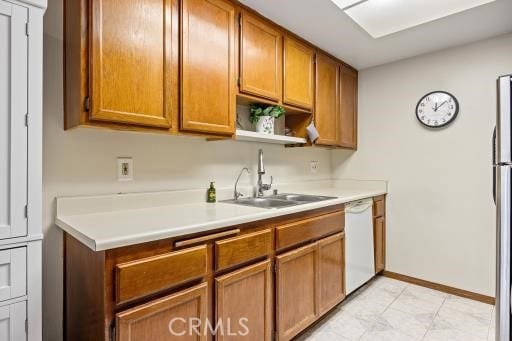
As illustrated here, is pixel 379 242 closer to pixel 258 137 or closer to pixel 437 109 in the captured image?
pixel 437 109

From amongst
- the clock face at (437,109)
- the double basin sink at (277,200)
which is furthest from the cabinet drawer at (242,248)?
the clock face at (437,109)

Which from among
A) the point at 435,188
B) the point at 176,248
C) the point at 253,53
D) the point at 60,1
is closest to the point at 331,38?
the point at 253,53

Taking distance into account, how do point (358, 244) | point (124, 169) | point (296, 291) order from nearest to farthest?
point (124, 169) → point (296, 291) → point (358, 244)

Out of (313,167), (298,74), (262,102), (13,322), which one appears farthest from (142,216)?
(313,167)

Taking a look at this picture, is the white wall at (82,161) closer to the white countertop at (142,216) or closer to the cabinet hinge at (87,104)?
the white countertop at (142,216)

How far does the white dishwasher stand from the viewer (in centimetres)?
224

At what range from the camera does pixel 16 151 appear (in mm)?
1024

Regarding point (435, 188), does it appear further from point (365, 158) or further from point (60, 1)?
point (60, 1)

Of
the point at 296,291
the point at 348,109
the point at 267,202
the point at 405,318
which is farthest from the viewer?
the point at 348,109

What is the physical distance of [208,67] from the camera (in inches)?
63.3

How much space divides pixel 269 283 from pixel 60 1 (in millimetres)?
1764

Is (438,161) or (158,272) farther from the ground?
(438,161)

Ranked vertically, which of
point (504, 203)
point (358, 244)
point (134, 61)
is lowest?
point (358, 244)
